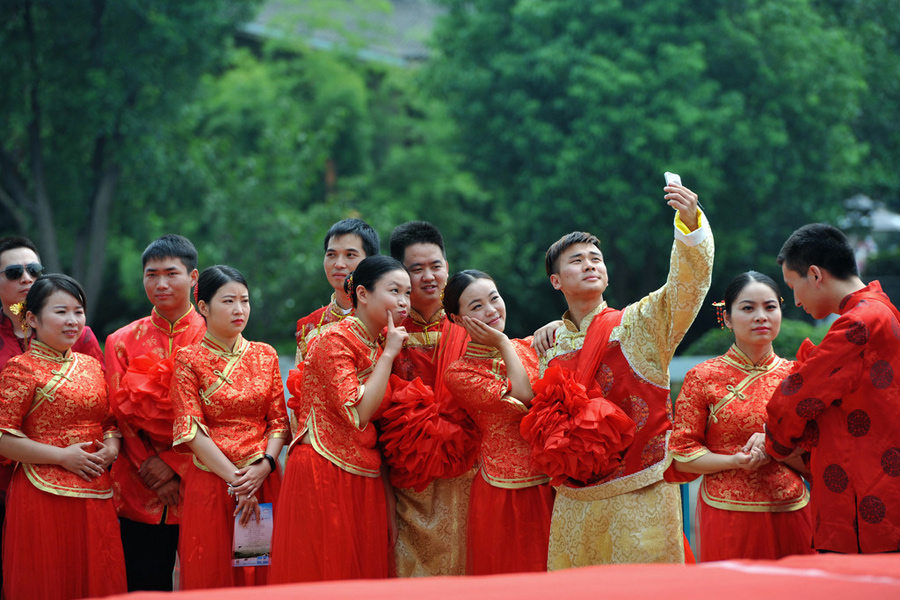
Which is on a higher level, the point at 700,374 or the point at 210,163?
the point at 210,163

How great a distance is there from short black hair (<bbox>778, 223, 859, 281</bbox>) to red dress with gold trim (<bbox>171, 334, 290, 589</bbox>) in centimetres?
224

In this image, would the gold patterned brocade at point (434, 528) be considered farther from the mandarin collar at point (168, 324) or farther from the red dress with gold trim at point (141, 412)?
the mandarin collar at point (168, 324)

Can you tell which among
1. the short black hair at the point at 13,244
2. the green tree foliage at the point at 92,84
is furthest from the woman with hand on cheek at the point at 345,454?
the green tree foliage at the point at 92,84

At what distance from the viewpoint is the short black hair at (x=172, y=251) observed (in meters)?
4.11

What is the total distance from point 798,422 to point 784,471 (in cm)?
48

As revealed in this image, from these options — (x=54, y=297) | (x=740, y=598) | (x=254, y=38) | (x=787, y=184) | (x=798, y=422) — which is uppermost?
(x=254, y=38)

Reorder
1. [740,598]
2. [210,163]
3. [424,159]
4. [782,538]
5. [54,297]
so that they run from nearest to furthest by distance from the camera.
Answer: [740,598]
[782,538]
[54,297]
[210,163]
[424,159]

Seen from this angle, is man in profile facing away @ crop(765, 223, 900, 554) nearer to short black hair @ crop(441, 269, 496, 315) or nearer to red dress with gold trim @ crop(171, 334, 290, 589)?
short black hair @ crop(441, 269, 496, 315)

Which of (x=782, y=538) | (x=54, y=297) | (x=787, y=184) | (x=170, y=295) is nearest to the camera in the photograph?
(x=782, y=538)

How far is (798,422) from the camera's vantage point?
10.3 ft

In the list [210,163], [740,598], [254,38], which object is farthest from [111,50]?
[740,598]

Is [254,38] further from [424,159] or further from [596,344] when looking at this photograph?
[596,344]

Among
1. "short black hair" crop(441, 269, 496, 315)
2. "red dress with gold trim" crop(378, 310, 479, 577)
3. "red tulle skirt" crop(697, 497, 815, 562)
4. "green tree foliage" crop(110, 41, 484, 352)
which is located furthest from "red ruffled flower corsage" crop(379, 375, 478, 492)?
"green tree foliage" crop(110, 41, 484, 352)

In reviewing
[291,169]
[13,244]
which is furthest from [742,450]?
[291,169]
